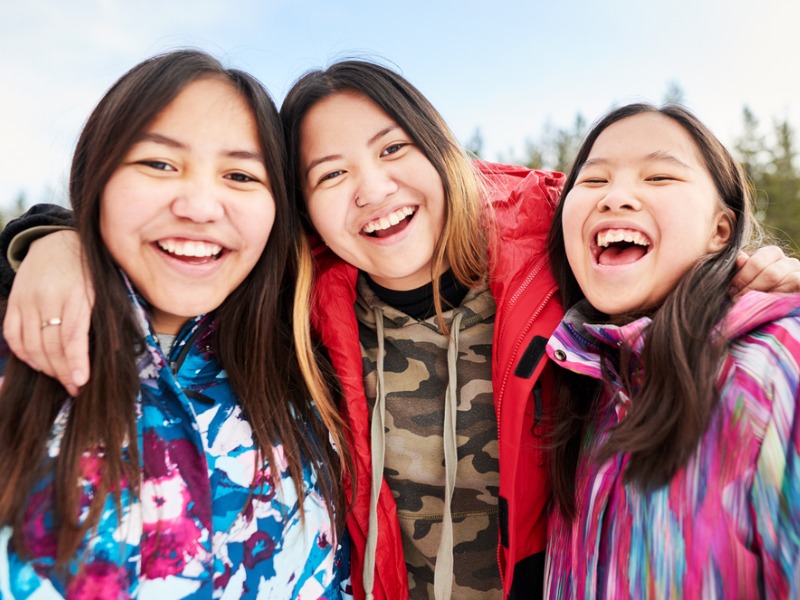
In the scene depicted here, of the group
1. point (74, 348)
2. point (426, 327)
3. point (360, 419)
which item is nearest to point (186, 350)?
point (74, 348)

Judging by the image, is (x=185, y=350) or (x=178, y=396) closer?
(x=178, y=396)

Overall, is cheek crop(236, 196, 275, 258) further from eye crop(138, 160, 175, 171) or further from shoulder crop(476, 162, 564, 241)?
shoulder crop(476, 162, 564, 241)

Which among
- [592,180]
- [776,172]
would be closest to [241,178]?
[592,180]

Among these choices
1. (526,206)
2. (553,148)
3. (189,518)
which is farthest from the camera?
(553,148)

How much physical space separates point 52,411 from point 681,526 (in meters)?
1.91

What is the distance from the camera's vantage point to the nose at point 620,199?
1.86m

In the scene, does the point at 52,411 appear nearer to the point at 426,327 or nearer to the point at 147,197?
the point at 147,197

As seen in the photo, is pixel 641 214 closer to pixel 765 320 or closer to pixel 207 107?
pixel 765 320

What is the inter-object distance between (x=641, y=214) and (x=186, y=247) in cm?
166

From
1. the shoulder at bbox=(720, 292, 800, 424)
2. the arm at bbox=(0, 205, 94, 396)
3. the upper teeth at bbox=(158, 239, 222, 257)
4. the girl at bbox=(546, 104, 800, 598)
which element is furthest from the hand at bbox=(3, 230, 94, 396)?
the shoulder at bbox=(720, 292, 800, 424)

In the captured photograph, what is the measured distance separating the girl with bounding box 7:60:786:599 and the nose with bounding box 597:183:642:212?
1.29 ft

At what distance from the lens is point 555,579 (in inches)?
74.4

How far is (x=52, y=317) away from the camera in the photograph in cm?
157

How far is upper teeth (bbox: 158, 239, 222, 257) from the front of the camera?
6.00 ft
